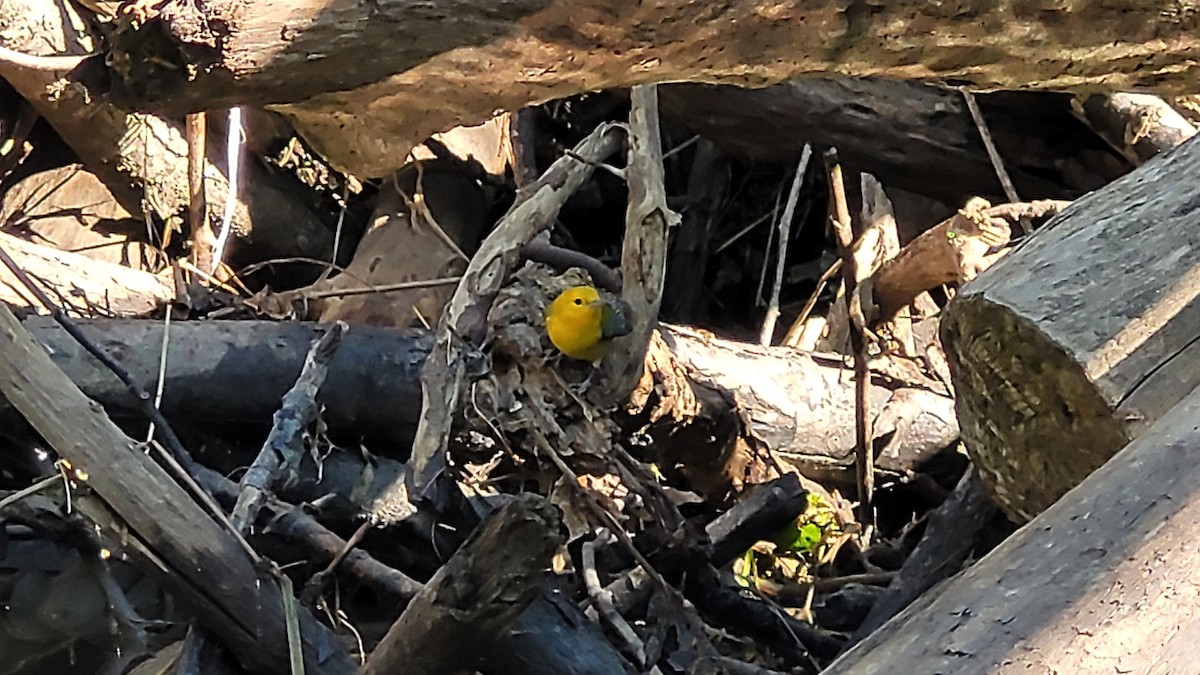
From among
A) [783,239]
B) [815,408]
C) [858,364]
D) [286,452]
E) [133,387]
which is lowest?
[815,408]

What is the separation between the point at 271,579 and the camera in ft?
3.89

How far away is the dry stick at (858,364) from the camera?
196 cm

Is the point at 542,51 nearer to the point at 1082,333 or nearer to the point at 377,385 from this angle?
the point at 1082,333

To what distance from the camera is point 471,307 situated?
1678mm

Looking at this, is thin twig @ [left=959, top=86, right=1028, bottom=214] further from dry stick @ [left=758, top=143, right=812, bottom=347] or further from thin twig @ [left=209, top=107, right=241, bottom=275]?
thin twig @ [left=209, top=107, right=241, bottom=275]

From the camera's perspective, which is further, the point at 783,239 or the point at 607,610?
the point at 783,239

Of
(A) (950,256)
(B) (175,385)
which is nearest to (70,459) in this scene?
(B) (175,385)

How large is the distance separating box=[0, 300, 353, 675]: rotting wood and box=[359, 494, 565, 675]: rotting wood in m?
0.22

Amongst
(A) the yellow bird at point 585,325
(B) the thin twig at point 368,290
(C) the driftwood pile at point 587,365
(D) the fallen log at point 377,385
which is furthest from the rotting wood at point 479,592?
(B) the thin twig at point 368,290

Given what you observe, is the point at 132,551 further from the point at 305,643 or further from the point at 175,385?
the point at 175,385

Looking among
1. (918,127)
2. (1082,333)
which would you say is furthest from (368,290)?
(1082,333)

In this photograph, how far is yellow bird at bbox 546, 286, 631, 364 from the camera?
1.69 metres

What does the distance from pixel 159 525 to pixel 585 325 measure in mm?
696

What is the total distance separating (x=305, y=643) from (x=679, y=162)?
1862 mm
